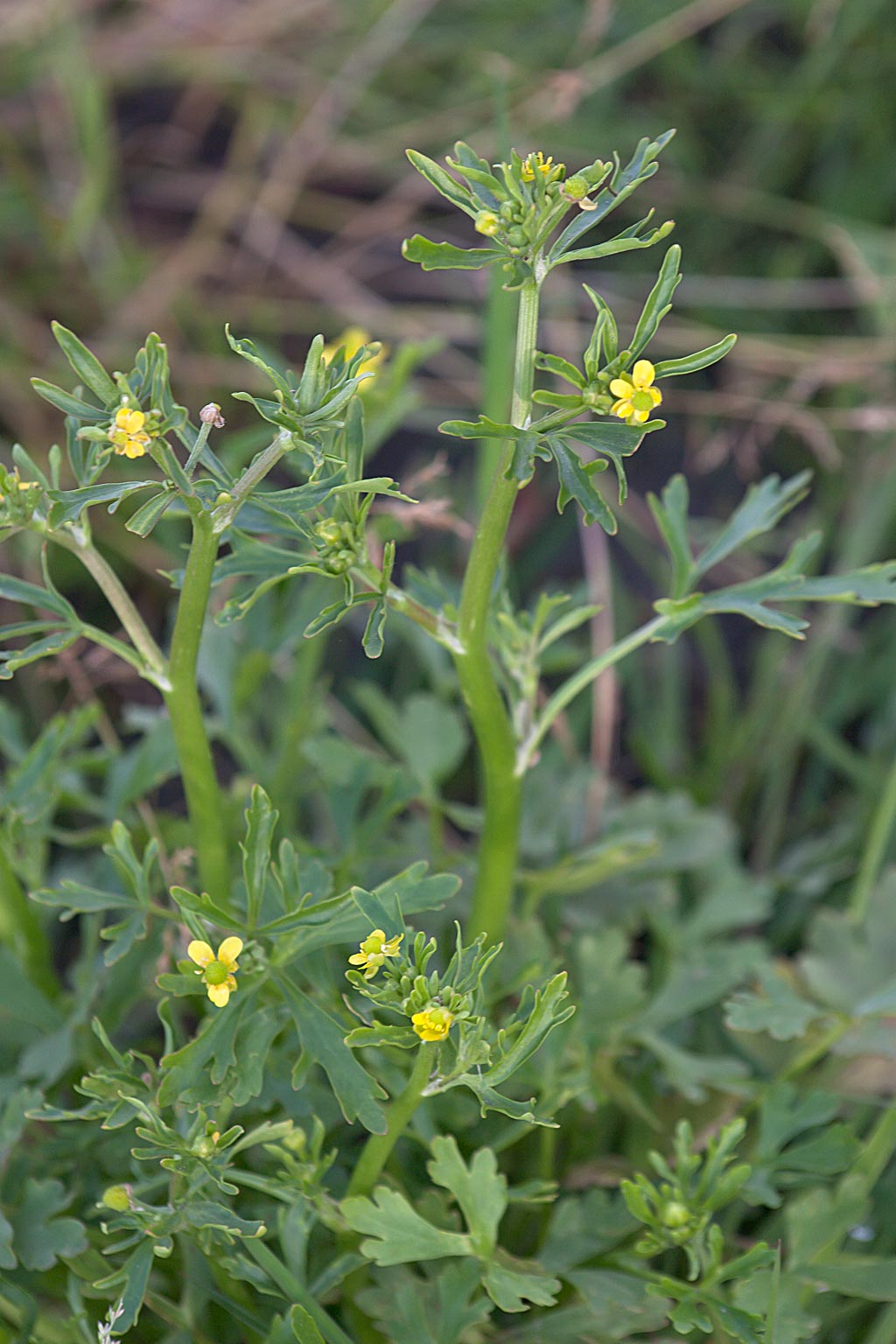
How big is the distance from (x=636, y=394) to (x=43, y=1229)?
0.87 meters

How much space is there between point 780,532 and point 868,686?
1.23 ft

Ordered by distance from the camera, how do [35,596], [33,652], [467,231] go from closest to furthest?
1. [33,652]
2. [35,596]
3. [467,231]

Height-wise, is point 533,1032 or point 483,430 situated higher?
point 483,430

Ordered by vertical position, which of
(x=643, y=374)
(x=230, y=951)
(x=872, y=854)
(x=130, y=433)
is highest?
(x=643, y=374)

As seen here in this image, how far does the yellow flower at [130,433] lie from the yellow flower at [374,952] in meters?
0.37

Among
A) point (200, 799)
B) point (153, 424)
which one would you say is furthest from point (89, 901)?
point (153, 424)

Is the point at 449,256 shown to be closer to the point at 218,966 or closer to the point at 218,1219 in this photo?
the point at 218,966

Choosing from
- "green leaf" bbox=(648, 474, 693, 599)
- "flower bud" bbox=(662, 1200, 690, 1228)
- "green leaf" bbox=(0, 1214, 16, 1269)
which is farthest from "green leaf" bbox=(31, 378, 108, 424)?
"flower bud" bbox=(662, 1200, 690, 1228)

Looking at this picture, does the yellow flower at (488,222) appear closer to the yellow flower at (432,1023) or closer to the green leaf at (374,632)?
the green leaf at (374,632)

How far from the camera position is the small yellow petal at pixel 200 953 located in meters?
0.91

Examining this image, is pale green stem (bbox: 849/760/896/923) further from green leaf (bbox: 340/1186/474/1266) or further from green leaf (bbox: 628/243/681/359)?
green leaf (bbox: 628/243/681/359)

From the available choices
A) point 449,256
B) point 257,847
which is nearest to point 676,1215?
point 257,847

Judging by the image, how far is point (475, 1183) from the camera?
101 cm

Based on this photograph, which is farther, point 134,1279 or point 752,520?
point 752,520
